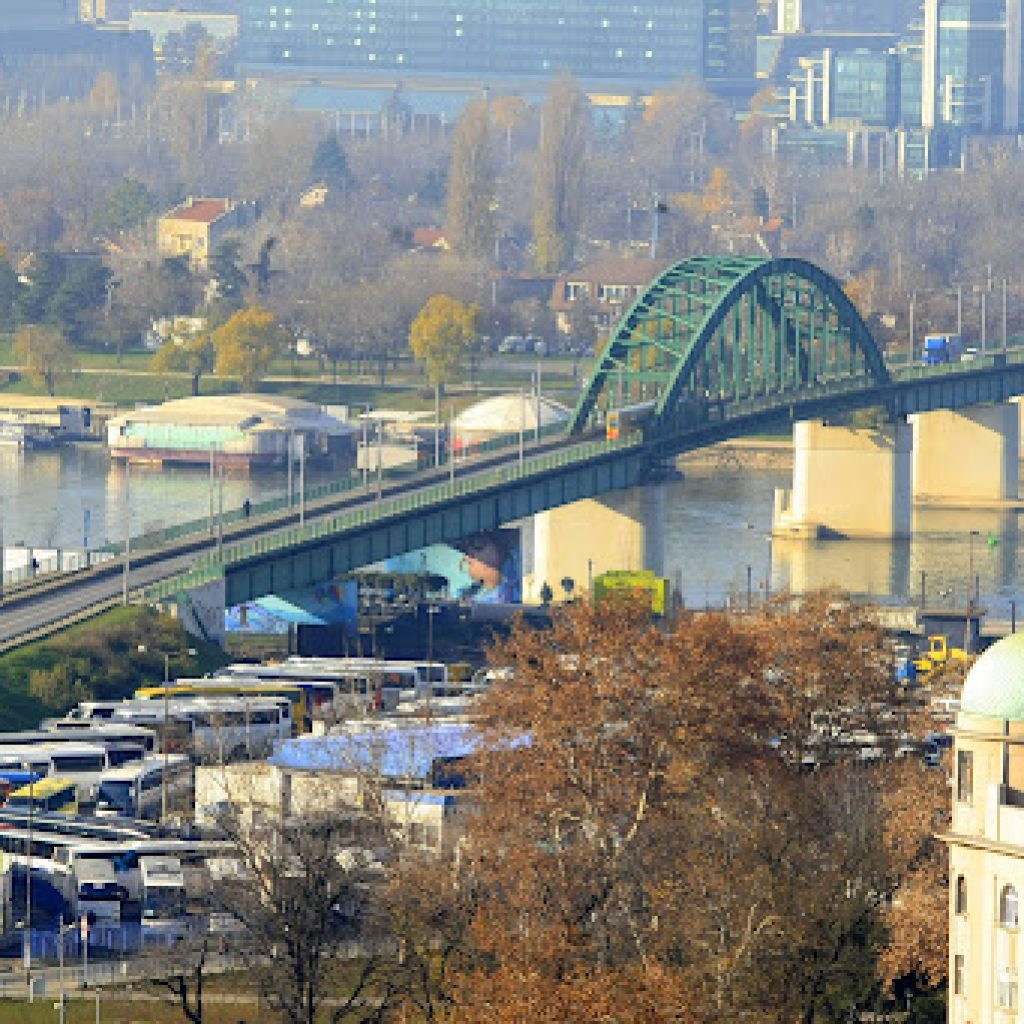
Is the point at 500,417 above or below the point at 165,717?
above

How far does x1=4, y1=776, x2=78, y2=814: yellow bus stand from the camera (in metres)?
53.8

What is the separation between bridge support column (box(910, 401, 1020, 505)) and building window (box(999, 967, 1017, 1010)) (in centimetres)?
8170

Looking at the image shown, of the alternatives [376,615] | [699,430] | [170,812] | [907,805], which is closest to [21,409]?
[699,430]

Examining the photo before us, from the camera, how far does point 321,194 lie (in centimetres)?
18412

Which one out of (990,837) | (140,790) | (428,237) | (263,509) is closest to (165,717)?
(140,790)

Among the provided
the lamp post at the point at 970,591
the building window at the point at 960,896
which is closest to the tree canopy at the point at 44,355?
the lamp post at the point at 970,591

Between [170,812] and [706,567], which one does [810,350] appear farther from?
[170,812]

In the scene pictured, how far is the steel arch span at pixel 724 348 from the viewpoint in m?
102

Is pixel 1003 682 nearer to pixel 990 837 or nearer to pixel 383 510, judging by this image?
pixel 990 837

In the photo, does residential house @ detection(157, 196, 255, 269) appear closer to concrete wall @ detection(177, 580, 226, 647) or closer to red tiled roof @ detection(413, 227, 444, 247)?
red tiled roof @ detection(413, 227, 444, 247)

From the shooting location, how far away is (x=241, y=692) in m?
62.4

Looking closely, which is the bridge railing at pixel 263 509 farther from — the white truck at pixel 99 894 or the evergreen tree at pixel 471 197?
the evergreen tree at pixel 471 197

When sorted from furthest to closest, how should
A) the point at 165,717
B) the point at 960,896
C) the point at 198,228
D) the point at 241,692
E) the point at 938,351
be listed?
the point at 198,228, the point at 938,351, the point at 241,692, the point at 165,717, the point at 960,896

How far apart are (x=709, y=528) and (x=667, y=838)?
61567mm
